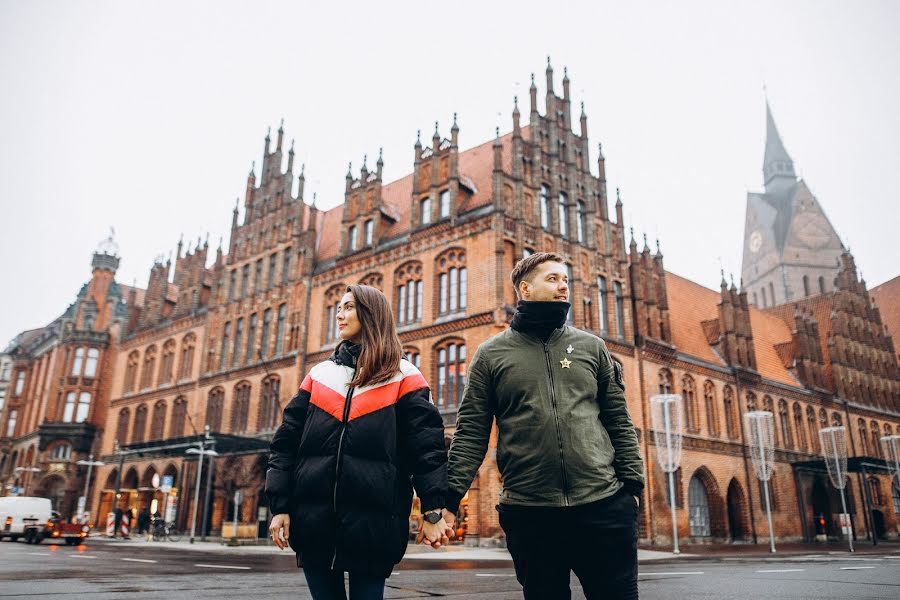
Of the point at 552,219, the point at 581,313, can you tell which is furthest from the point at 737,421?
the point at 552,219

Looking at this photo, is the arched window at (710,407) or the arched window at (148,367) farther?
the arched window at (148,367)

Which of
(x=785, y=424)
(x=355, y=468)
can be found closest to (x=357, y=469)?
(x=355, y=468)

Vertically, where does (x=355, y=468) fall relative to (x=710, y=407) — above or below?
below

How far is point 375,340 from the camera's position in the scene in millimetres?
3336

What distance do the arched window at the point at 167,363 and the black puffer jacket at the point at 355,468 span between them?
40.1m

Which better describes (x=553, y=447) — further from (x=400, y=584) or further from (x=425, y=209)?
(x=425, y=209)

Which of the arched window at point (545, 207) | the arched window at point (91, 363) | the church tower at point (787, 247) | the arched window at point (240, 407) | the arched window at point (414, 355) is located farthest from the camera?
the church tower at point (787, 247)

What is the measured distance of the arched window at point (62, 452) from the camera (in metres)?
46.3

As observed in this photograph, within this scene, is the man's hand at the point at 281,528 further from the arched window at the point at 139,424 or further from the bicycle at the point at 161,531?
the arched window at the point at 139,424

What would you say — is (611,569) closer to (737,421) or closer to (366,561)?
(366,561)

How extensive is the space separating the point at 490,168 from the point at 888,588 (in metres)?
22.6

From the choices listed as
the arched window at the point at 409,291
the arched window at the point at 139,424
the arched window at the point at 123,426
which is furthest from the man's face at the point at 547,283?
the arched window at the point at 123,426

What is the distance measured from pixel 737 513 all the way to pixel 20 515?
2912 cm

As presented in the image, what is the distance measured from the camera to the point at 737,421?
3312 cm
